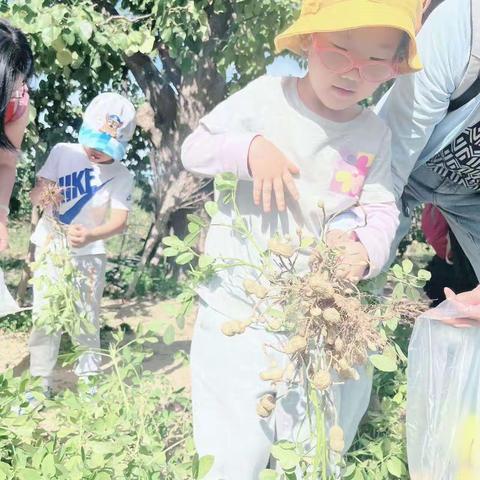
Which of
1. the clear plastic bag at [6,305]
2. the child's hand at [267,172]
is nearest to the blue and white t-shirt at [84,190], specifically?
the clear plastic bag at [6,305]

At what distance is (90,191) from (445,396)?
67.1 inches

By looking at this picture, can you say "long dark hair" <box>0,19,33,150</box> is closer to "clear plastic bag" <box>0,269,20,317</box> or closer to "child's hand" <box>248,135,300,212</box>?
"clear plastic bag" <box>0,269,20,317</box>

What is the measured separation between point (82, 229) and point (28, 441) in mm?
947

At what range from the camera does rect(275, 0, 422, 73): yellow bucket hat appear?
1170mm

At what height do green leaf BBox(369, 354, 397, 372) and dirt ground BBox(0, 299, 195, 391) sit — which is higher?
green leaf BBox(369, 354, 397, 372)

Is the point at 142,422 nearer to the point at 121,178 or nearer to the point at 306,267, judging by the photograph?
the point at 306,267

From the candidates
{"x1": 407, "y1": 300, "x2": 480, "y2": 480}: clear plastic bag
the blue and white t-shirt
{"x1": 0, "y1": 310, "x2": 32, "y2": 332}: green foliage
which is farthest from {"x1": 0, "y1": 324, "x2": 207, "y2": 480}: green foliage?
{"x1": 0, "y1": 310, "x2": 32, "y2": 332}: green foliage

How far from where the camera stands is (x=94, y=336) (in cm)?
→ 271

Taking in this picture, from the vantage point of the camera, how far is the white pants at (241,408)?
133cm

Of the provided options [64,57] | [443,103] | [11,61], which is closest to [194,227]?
[443,103]

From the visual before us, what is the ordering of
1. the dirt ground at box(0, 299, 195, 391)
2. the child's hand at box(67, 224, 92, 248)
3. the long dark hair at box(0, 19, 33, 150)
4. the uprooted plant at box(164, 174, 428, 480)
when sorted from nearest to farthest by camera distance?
the uprooted plant at box(164, 174, 428, 480) → the long dark hair at box(0, 19, 33, 150) → the child's hand at box(67, 224, 92, 248) → the dirt ground at box(0, 299, 195, 391)

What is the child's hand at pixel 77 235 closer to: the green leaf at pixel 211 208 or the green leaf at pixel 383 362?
the green leaf at pixel 211 208

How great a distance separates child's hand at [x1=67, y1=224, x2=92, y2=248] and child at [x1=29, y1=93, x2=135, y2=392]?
75mm

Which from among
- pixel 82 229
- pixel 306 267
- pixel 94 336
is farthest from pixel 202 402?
pixel 94 336
